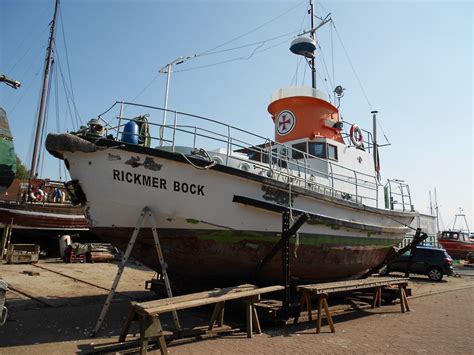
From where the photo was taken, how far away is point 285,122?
39.6 feet

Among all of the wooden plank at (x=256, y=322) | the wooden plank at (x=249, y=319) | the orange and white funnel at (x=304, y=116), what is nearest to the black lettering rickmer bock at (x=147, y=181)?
the wooden plank at (x=249, y=319)

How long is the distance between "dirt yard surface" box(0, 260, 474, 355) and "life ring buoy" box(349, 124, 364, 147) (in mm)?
5225

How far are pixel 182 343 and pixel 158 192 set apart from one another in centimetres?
258

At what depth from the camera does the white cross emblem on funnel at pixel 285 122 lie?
1188 cm

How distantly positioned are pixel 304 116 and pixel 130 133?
659cm

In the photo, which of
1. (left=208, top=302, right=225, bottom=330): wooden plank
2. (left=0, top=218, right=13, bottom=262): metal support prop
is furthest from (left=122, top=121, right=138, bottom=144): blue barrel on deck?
(left=0, top=218, right=13, bottom=262): metal support prop

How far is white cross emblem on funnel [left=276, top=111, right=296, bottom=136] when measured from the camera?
1188cm

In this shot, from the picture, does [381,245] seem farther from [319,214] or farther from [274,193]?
[274,193]

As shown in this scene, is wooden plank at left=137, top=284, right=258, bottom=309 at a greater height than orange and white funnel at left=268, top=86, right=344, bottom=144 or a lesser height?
lesser

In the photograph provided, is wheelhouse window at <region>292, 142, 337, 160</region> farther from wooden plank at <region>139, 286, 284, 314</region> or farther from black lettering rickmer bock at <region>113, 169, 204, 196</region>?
wooden plank at <region>139, 286, 284, 314</region>

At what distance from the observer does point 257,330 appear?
21.2 feet

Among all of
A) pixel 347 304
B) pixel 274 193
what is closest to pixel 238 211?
pixel 274 193

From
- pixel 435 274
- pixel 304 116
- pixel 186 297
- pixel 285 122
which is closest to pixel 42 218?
pixel 285 122

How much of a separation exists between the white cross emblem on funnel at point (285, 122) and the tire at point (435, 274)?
1066cm
